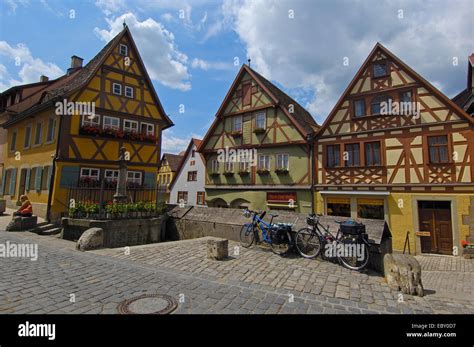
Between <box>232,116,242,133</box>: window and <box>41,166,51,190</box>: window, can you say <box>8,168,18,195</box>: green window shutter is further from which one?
<box>232,116,242,133</box>: window

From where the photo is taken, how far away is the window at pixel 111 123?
53.3 ft

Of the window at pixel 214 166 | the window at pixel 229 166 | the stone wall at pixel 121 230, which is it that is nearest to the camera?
the stone wall at pixel 121 230

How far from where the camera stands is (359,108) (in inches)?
594

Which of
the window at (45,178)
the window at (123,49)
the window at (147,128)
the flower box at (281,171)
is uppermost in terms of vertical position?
the window at (123,49)

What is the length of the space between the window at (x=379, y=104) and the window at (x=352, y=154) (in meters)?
2.10

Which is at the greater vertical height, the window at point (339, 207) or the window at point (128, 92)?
the window at point (128, 92)

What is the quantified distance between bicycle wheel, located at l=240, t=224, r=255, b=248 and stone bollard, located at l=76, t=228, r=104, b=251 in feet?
15.4

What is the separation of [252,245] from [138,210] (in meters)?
5.70

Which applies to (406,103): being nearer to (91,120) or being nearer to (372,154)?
(372,154)

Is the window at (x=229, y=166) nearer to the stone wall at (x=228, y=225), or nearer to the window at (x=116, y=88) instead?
the stone wall at (x=228, y=225)

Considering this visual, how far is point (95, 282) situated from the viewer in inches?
200

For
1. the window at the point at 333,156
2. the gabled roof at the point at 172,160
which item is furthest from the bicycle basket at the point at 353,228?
the gabled roof at the point at 172,160
